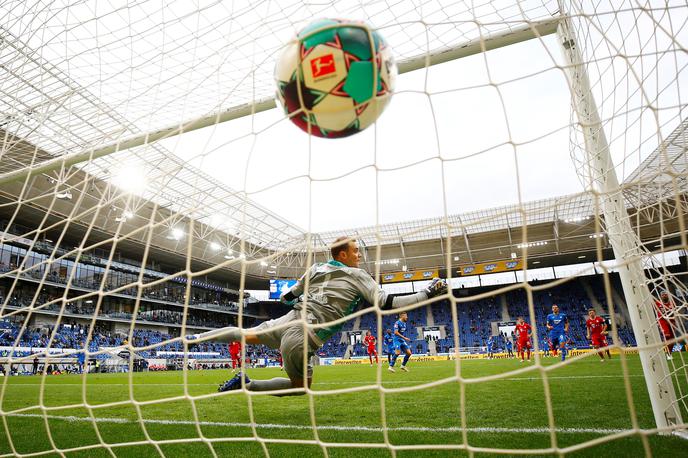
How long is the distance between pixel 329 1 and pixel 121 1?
7.10ft

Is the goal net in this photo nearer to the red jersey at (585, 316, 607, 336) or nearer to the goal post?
the goal post

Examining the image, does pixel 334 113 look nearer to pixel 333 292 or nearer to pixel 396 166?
pixel 333 292

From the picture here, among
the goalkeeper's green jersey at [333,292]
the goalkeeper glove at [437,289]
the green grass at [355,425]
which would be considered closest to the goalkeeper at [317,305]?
the goalkeeper's green jersey at [333,292]

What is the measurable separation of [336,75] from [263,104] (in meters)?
1.63

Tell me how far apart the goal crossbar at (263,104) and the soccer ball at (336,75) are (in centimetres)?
96

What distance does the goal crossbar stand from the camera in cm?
330

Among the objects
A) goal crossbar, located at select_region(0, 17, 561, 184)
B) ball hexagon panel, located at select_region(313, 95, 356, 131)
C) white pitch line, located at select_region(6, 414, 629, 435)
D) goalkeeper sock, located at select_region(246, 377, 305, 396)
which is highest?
goal crossbar, located at select_region(0, 17, 561, 184)

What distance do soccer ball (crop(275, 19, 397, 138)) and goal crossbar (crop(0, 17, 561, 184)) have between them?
3.15 feet

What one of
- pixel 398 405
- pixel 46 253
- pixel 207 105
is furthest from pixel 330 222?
pixel 398 405

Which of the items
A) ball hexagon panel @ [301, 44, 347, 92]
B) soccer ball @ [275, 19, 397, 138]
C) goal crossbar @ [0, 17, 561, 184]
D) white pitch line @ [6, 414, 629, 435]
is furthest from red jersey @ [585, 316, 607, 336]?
ball hexagon panel @ [301, 44, 347, 92]

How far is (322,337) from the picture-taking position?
3.20 m

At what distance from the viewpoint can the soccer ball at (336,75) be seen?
7.06ft

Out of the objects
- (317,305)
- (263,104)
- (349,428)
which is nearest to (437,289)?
(317,305)

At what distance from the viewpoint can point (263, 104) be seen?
362 centimetres
